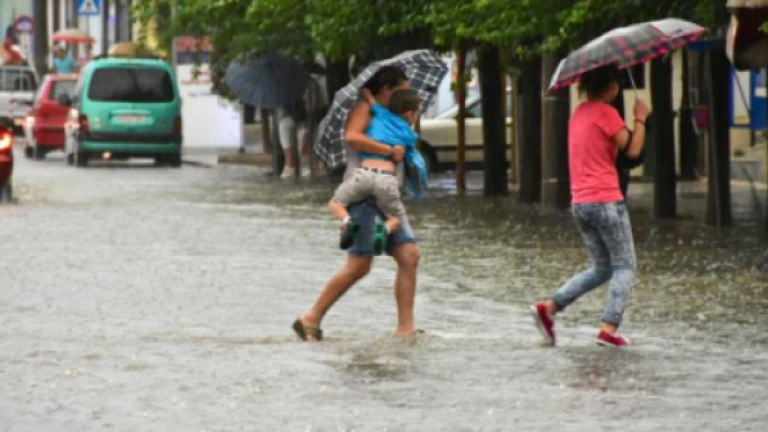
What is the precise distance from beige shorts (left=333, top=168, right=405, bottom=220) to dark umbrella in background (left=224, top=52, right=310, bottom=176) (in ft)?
79.3

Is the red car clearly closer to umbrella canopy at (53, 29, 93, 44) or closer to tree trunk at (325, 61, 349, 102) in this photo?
tree trunk at (325, 61, 349, 102)

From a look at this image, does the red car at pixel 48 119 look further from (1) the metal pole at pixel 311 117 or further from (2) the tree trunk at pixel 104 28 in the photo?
(2) the tree trunk at pixel 104 28

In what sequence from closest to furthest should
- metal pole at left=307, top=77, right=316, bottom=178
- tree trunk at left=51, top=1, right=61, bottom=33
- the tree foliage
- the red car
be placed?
1. the tree foliage
2. metal pole at left=307, top=77, right=316, bottom=178
3. the red car
4. tree trunk at left=51, top=1, right=61, bottom=33

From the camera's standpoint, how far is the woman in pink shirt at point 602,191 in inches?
476

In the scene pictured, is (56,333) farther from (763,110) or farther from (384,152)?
(763,110)

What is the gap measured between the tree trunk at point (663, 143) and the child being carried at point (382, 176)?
37.4 feet

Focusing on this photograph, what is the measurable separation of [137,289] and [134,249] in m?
3.69

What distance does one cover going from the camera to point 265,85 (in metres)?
36.8

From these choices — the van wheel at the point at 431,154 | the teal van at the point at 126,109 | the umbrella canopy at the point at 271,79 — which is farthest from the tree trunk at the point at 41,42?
the umbrella canopy at the point at 271,79

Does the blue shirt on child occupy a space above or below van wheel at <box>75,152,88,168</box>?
above

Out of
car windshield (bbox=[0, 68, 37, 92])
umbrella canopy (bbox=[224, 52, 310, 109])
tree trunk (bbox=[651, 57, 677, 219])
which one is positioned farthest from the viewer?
car windshield (bbox=[0, 68, 37, 92])

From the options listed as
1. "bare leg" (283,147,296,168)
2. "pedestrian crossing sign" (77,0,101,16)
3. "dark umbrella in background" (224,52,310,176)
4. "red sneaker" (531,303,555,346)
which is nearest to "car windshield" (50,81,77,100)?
"dark umbrella in background" (224,52,310,176)

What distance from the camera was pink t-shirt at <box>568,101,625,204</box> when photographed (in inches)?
480

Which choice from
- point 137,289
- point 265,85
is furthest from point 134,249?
point 265,85
